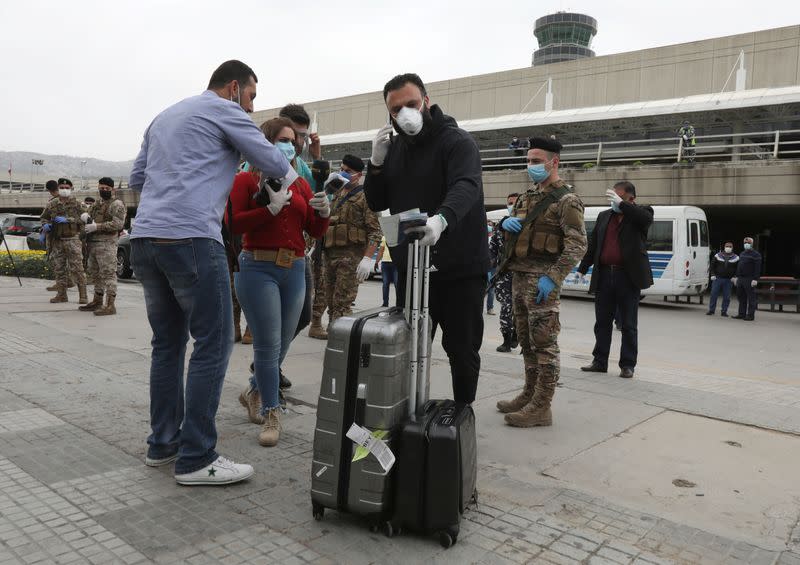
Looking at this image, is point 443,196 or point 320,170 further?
point 320,170

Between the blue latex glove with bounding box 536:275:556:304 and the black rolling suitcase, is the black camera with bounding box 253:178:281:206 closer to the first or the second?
the black rolling suitcase

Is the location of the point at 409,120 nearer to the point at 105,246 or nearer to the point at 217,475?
the point at 217,475

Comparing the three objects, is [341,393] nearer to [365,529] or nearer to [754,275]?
[365,529]

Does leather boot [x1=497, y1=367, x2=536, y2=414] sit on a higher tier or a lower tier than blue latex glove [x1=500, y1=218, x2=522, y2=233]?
lower

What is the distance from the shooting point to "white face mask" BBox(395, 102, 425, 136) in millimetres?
2986

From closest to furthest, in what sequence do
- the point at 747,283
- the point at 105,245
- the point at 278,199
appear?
the point at 278,199
the point at 105,245
the point at 747,283

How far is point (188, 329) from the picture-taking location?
3.25 metres

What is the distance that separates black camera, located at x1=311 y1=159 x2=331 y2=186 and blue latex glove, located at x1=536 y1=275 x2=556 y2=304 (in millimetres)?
1637

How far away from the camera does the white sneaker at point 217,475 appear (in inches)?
119

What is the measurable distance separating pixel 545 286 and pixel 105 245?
711cm

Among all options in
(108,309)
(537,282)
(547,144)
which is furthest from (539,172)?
Result: (108,309)

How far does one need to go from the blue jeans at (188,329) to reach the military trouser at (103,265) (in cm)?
641

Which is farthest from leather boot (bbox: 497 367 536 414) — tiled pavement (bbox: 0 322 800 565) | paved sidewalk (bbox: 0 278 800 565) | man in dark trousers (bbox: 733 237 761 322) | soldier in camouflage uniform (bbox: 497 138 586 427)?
man in dark trousers (bbox: 733 237 761 322)

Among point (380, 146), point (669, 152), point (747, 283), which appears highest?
point (669, 152)
